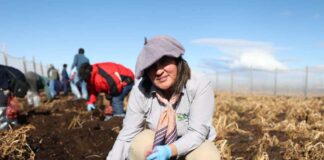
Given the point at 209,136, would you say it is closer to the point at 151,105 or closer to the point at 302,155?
the point at 151,105

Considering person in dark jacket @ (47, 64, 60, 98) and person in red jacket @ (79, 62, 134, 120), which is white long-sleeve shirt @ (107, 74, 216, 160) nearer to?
person in red jacket @ (79, 62, 134, 120)

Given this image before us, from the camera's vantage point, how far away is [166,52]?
2.83 meters

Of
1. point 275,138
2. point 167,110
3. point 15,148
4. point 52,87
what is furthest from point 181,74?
point 52,87


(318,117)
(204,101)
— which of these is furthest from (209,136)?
(318,117)

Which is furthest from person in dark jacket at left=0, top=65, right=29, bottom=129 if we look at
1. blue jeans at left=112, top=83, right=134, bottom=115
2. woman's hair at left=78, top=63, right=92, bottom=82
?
blue jeans at left=112, top=83, right=134, bottom=115

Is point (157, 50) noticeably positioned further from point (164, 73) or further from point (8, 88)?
point (8, 88)

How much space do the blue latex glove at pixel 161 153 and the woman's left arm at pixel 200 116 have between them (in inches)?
6.0

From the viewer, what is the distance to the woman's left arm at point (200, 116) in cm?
298

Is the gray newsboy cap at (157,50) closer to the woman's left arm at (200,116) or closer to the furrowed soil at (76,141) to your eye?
the woman's left arm at (200,116)

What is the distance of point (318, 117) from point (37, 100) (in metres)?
8.01

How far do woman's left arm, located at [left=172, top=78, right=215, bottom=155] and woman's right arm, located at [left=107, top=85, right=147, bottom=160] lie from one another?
0.40 metres

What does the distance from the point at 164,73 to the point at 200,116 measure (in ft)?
1.30

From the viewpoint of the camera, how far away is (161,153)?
2777 mm

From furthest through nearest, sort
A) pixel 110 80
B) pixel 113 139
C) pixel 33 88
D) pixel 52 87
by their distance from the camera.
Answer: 1. pixel 52 87
2. pixel 33 88
3. pixel 110 80
4. pixel 113 139
